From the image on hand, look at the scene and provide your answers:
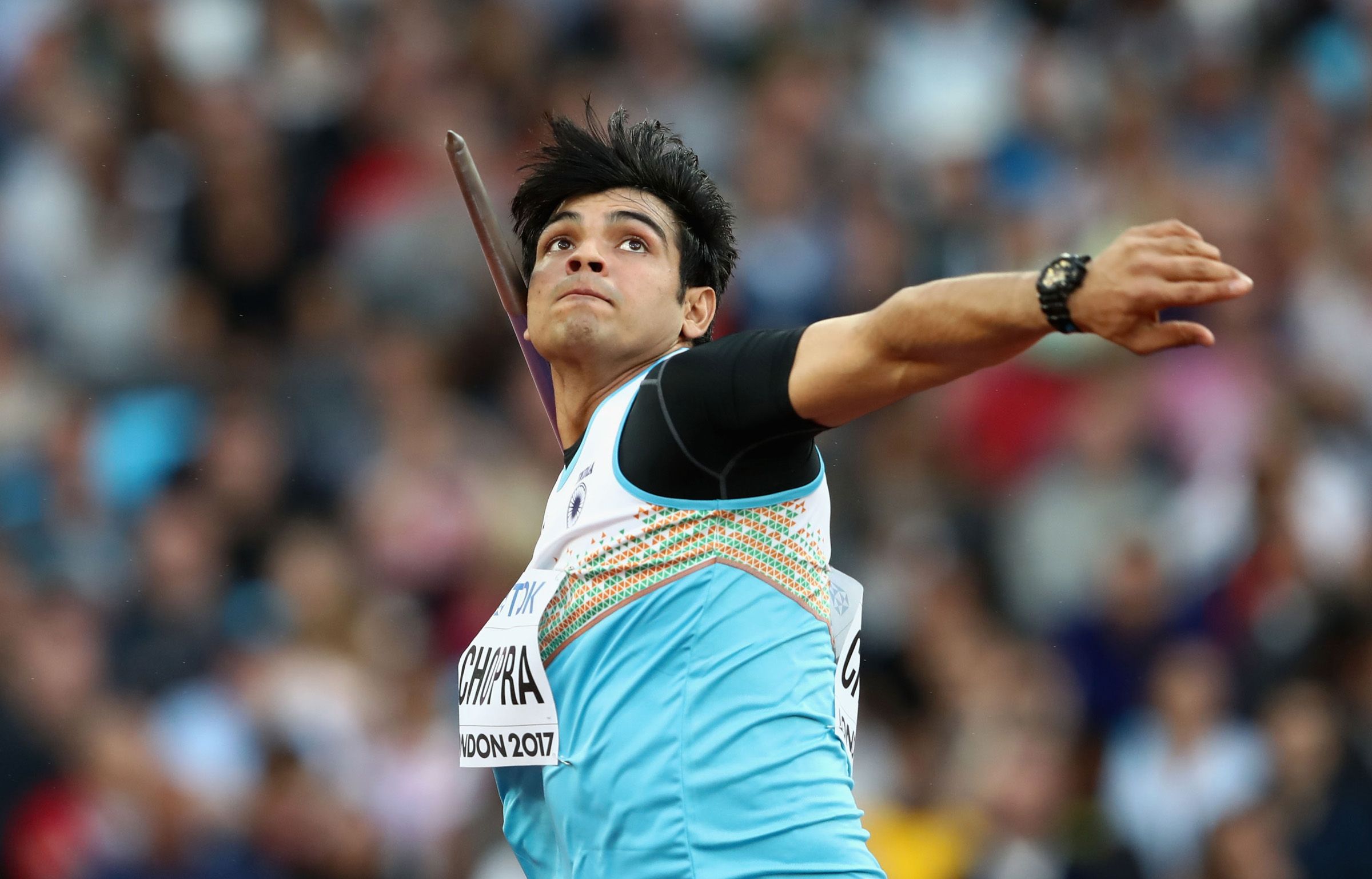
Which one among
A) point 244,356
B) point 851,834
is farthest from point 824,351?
point 244,356

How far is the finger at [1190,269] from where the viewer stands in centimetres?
316

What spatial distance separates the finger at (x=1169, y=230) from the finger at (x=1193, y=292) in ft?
0.29

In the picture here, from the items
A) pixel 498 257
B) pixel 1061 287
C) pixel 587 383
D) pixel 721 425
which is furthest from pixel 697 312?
pixel 1061 287

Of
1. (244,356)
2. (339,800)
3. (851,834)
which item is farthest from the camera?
(244,356)

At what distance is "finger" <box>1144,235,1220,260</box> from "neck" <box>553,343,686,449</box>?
1.68 metres

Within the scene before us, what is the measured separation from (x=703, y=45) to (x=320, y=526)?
4.24 m

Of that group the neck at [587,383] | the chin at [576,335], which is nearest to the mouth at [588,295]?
the chin at [576,335]

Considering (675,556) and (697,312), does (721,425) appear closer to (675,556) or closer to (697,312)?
(675,556)

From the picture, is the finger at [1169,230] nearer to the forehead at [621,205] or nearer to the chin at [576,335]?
the chin at [576,335]

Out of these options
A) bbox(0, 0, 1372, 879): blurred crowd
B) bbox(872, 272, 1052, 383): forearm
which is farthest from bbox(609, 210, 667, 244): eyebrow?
bbox(0, 0, 1372, 879): blurred crowd

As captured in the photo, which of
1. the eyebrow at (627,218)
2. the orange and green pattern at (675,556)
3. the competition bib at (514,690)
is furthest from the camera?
the eyebrow at (627,218)

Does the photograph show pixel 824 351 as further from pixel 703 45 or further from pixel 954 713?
pixel 703 45

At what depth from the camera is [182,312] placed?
10.4 m

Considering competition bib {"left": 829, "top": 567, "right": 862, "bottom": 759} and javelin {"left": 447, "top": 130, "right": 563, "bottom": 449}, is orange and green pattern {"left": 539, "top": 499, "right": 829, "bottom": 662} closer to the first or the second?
competition bib {"left": 829, "top": 567, "right": 862, "bottom": 759}
